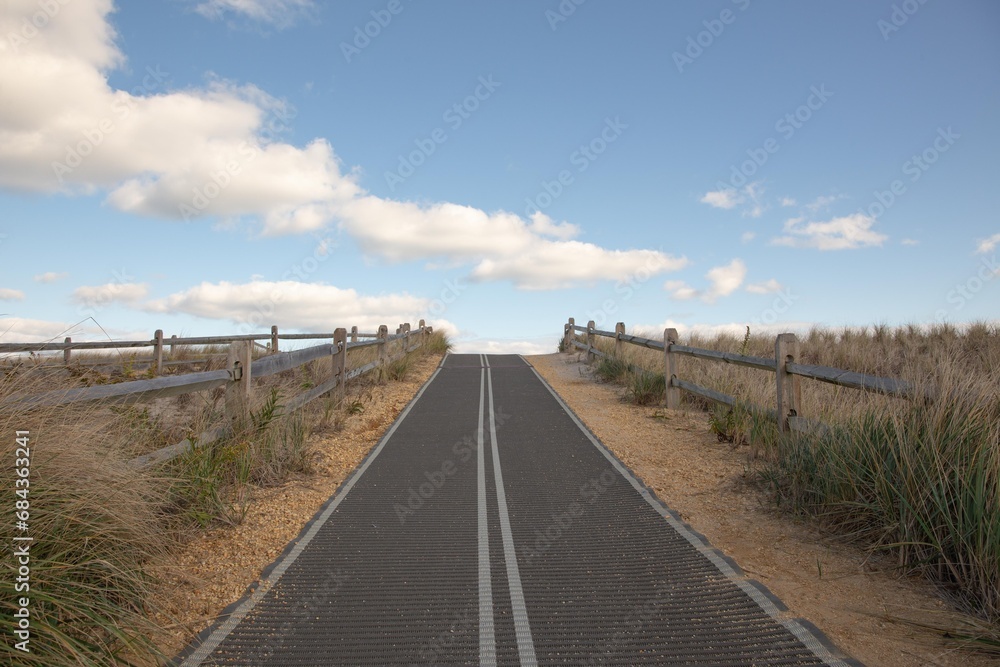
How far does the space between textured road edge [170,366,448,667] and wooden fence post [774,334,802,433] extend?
5242 millimetres

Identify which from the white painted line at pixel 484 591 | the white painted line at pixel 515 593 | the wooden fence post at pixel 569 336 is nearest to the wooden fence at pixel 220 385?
the white painted line at pixel 484 591

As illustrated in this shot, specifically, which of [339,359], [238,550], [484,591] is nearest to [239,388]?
[238,550]

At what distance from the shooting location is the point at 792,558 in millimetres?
5410

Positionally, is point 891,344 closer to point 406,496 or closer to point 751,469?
point 751,469

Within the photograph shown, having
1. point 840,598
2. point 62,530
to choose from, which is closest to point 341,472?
point 62,530

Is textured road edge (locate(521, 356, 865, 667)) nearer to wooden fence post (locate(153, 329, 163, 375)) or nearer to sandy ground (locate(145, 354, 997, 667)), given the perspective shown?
sandy ground (locate(145, 354, 997, 667))

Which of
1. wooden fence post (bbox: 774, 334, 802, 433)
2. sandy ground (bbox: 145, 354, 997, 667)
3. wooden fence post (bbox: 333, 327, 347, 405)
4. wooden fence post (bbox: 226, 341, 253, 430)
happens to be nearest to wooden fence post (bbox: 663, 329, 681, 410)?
sandy ground (bbox: 145, 354, 997, 667)

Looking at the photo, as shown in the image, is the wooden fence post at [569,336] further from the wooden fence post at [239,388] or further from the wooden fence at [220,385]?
the wooden fence post at [239,388]

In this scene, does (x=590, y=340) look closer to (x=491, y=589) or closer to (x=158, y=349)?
(x=158, y=349)

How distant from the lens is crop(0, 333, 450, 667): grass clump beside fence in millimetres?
3377

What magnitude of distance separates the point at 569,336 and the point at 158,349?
56.3 ft

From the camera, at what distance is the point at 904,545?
4.98m

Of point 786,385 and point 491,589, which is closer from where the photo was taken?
point 491,589

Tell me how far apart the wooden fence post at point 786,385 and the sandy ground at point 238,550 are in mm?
5424
